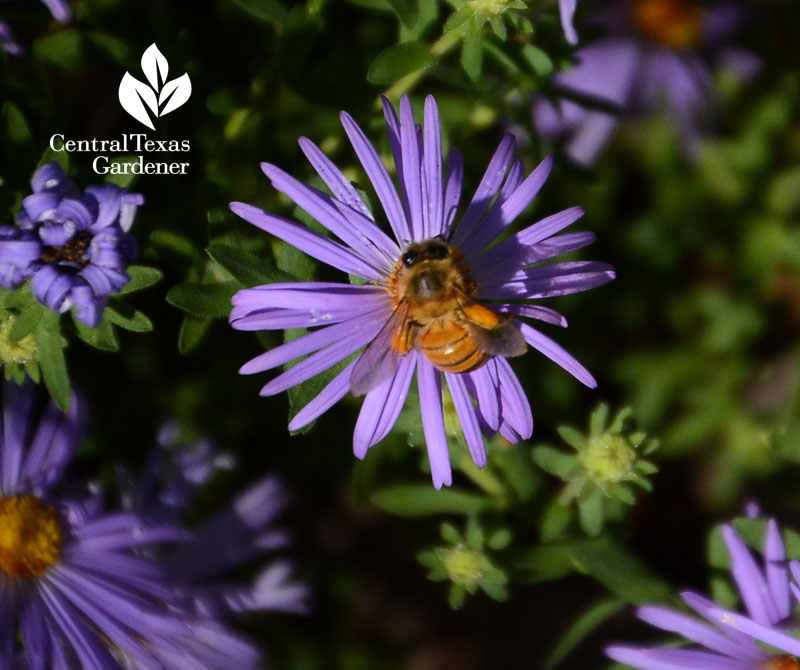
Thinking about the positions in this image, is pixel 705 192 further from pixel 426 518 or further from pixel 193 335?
pixel 193 335

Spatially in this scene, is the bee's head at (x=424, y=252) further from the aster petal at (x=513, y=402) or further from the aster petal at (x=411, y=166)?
the aster petal at (x=513, y=402)

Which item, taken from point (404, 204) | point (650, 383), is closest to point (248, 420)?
point (404, 204)

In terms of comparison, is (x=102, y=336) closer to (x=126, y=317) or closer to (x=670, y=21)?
(x=126, y=317)

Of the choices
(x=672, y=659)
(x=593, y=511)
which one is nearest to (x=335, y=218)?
(x=593, y=511)

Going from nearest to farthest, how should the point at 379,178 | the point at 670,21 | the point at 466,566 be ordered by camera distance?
1. the point at 379,178
2. the point at 466,566
3. the point at 670,21

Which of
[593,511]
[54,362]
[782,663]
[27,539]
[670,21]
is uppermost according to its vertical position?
[670,21]

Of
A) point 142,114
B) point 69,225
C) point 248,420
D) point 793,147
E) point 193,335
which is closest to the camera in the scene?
point 69,225

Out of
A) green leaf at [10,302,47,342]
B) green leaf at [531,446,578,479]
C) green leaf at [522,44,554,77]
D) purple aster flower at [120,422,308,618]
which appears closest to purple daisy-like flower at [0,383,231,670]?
purple aster flower at [120,422,308,618]
